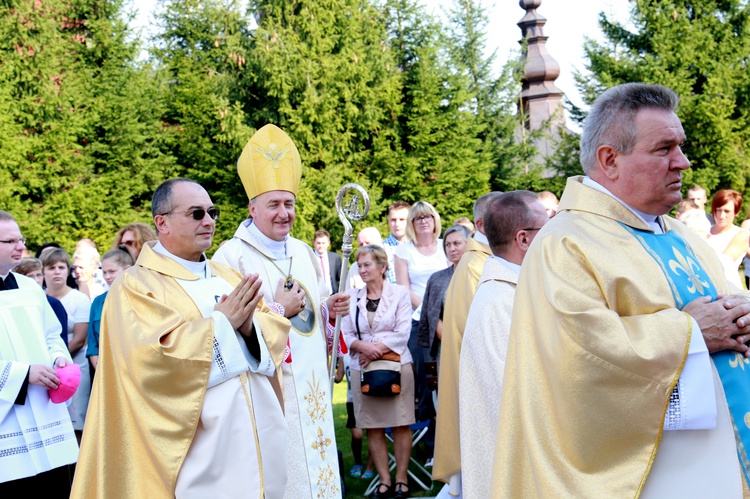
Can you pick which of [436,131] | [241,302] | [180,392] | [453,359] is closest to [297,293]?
[241,302]

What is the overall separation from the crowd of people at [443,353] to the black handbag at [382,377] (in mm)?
16

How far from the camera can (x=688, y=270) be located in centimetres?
322

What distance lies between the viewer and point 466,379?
4453 mm

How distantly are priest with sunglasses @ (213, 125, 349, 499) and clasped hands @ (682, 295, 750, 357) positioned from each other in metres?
2.68

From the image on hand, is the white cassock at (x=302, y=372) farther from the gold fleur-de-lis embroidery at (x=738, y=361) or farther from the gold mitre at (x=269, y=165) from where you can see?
the gold fleur-de-lis embroidery at (x=738, y=361)

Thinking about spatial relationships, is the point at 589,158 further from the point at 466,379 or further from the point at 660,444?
the point at 466,379

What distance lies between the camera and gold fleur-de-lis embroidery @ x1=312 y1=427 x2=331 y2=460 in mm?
5426

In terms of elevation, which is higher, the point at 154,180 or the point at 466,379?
the point at 154,180

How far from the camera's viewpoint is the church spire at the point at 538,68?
32.3 m

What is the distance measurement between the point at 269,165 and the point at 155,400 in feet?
6.79

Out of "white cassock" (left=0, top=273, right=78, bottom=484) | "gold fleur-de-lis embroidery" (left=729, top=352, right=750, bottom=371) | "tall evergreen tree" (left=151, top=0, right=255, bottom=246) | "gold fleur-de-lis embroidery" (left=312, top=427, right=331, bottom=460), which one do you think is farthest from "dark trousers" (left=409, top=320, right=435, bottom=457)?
"tall evergreen tree" (left=151, top=0, right=255, bottom=246)

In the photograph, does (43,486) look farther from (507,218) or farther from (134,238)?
(507,218)

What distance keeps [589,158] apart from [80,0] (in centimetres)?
2166

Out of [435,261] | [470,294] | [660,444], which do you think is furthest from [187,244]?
[435,261]
